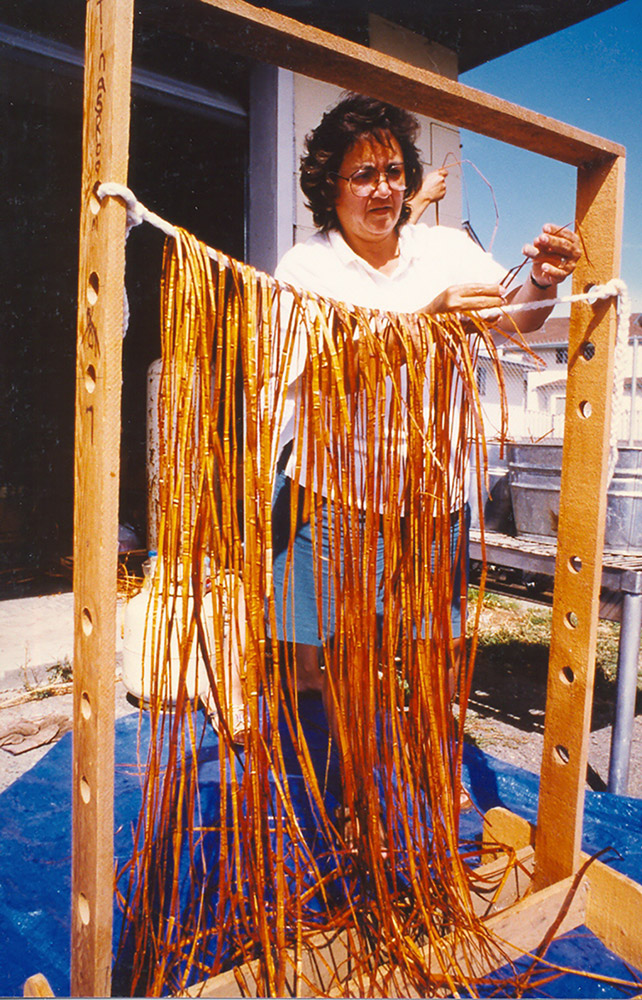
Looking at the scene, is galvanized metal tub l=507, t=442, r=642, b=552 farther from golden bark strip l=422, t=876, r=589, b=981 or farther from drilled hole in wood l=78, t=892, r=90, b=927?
drilled hole in wood l=78, t=892, r=90, b=927

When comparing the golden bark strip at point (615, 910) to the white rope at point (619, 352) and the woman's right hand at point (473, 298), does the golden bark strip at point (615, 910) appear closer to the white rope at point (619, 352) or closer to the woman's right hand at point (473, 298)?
the white rope at point (619, 352)

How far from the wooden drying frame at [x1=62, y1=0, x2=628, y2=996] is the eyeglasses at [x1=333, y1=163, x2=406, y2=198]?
1.46 ft

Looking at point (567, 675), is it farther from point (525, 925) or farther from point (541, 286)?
point (541, 286)

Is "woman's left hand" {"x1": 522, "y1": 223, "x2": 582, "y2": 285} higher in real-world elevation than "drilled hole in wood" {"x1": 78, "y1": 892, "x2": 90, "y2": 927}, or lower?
higher

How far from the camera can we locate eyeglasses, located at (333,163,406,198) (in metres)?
1.57

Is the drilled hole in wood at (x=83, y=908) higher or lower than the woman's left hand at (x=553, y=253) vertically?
lower

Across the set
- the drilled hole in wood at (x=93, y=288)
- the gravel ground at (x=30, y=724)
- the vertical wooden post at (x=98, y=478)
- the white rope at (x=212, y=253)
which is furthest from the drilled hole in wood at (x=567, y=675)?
the gravel ground at (x=30, y=724)

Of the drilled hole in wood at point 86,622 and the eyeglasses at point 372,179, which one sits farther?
the eyeglasses at point 372,179

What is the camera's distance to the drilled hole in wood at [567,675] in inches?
51.1

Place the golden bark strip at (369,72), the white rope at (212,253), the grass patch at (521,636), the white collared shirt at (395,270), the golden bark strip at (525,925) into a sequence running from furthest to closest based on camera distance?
the grass patch at (521,636) → the white collared shirt at (395,270) → the golden bark strip at (525,925) → the golden bark strip at (369,72) → the white rope at (212,253)

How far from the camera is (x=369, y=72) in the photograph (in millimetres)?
989

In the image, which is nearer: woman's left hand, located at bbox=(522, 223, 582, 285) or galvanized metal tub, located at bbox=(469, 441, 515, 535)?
woman's left hand, located at bbox=(522, 223, 582, 285)

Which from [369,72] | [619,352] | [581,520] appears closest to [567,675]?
[581,520]

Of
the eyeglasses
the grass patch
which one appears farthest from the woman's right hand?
the grass patch
